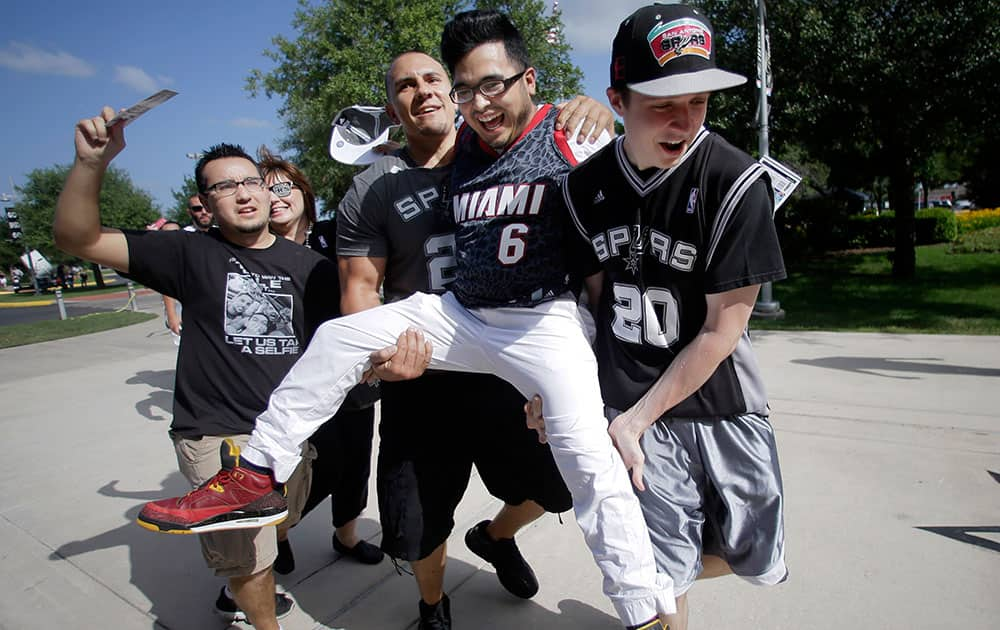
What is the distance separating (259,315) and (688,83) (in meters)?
1.94

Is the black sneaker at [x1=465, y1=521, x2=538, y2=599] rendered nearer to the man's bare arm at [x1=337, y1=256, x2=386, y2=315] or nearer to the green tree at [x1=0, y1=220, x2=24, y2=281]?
the man's bare arm at [x1=337, y1=256, x2=386, y2=315]

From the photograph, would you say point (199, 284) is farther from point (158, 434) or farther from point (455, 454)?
point (158, 434)

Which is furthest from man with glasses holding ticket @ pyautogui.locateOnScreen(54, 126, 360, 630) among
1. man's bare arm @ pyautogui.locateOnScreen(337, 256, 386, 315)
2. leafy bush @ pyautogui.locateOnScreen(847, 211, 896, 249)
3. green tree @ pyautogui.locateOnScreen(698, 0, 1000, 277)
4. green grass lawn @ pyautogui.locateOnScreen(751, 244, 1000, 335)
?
leafy bush @ pyautogui.locateOnScreen(847, 211, 896, 249)

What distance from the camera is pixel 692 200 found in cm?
167

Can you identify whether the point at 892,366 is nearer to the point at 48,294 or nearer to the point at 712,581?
the point at 712,581

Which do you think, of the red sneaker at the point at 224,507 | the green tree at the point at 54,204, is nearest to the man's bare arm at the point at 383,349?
the red sneaker at the point at 224,507

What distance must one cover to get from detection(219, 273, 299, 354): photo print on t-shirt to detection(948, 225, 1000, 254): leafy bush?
21.0 meters

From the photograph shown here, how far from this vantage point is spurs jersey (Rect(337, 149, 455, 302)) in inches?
89.9

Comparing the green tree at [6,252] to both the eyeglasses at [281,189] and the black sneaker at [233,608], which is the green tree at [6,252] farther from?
the black sneaker at [233,608]

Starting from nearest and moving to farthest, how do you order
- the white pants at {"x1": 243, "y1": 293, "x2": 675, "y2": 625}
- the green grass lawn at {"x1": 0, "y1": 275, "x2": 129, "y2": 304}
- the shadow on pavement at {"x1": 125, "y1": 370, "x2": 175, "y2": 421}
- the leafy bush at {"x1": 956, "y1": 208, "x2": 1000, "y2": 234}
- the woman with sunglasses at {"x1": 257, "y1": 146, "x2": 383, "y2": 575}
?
the white pants at {"x1": 243, "y1": 293, "x2": 675, "y2": 625} → the woman with sunglasses at {"x1": 257, "y1": 146, "x2": 383, "y2": 575} → the shadow on pavement at {"x1": 125, "y1": 370, "x2": 175, "y2": 421} → the leafy bush at {"x1": 956, "y1": 208, "x2": 1000, "y2": 234} → the green grass lawn at {"x1": 0, "y1": 275, "x2": 129, "y2": 304}

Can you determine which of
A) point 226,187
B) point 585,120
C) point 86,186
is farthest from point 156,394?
point 585,120

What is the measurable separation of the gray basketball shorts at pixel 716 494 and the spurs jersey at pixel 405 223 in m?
1.03

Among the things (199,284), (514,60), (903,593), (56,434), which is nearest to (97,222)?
(199,284)

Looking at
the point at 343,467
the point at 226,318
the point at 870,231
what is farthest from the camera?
the point at 870,231
